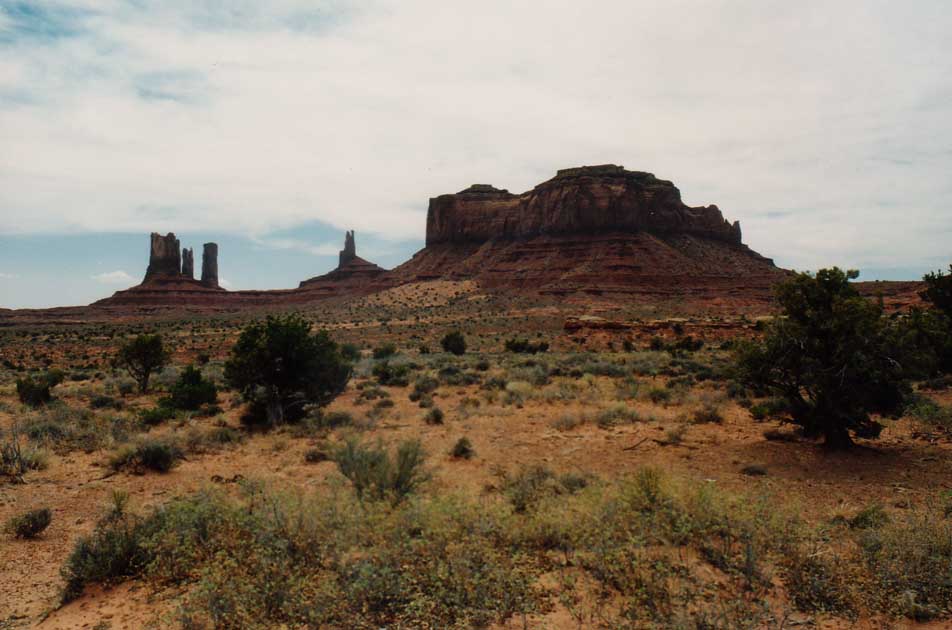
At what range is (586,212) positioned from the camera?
294 feet

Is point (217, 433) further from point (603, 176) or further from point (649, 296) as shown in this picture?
point (603, 176)

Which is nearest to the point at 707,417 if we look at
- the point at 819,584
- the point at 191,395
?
the point at 819,584

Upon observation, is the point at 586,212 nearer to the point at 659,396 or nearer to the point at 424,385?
the point at 424,385

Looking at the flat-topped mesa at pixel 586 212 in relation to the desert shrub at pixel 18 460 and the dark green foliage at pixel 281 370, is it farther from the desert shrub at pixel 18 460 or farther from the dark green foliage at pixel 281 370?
the desert shrub at pixel 18 460

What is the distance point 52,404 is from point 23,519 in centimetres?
1183

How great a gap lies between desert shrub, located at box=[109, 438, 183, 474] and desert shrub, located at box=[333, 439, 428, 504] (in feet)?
13.8

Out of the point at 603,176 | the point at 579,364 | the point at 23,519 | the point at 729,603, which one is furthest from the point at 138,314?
the point at 729,603

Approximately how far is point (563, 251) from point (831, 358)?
77.2m

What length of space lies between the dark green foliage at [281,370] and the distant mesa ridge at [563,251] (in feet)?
193

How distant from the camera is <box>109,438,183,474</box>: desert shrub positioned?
10312 millimetres

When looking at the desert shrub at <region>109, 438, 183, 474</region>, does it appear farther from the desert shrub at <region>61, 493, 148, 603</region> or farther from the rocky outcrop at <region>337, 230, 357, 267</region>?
the rocky outcrop at <region>337, 230, 357, 267</region>

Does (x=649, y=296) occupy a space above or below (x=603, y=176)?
below

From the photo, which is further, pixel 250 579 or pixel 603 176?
pixel 603 176

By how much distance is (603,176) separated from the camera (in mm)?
93688
